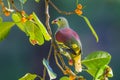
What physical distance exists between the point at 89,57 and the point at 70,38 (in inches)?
1.7

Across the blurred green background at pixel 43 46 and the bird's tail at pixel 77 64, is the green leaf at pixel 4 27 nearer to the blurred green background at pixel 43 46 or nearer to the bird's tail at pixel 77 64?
the bird's tail at pixel 77 64

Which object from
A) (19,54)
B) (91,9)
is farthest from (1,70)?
(91,9)

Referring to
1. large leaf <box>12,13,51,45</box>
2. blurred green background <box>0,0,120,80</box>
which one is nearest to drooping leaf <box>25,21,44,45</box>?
large leaf <box>12,13,51,45</box>

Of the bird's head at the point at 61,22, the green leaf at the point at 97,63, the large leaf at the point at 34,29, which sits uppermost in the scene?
the large leaf at the point at 34,29

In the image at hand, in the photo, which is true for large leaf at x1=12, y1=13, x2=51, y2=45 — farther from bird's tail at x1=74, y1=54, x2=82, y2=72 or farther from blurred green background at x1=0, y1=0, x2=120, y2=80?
blurred green background at x1=0, y1=0, x2=120, y2=80

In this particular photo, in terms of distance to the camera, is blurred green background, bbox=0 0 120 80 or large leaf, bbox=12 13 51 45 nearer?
large leaf, bbox=12 13 51 45

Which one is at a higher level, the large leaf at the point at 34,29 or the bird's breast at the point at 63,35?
the large leaf at the point at 34,29

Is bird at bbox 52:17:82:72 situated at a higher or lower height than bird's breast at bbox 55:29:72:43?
lower

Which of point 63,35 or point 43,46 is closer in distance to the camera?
point 63,35

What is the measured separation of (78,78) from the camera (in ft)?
1.85

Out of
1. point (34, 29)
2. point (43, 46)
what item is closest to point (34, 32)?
point (34, 29)

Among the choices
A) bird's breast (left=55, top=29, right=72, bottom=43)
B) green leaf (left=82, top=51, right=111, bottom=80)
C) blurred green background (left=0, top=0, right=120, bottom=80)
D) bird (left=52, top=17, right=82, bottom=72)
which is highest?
bird's breast (left=55, top=29, right=72, bottom=43)

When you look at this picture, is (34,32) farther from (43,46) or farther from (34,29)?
(43,46)

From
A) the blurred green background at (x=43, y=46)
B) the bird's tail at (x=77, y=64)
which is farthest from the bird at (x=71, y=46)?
the blurred green background at (x=43, y=46)
